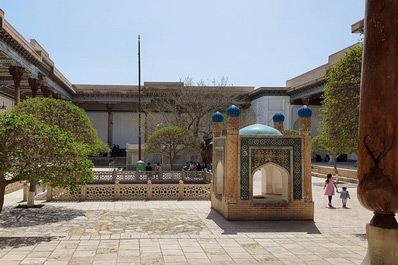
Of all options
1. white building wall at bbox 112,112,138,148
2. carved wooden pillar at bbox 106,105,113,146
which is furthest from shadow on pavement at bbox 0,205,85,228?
white building wall at bbox 112,112,138,148

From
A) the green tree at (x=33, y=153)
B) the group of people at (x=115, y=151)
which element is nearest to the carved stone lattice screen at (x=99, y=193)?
the green tree at (x=33, y=153)

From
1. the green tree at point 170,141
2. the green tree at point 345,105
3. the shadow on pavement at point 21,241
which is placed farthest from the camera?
the green tree at point 170,141

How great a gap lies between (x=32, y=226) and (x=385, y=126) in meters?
9.12

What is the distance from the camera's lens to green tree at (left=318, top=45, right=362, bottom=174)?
10.0m

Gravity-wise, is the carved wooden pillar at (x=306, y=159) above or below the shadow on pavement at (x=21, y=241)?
above

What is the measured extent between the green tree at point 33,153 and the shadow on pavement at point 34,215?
45.5 inches

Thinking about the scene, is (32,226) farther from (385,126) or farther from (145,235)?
(385,126)

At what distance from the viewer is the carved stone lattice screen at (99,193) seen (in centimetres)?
1394

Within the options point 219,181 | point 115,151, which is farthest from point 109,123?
point 219,181

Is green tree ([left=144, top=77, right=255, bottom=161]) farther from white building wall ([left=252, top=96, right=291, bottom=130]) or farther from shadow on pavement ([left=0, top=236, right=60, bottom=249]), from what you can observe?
shadow on pavement ([left=0, top=236, right=60, bottom=249])

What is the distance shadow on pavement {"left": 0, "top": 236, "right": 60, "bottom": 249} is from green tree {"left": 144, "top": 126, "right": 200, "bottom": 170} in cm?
1379

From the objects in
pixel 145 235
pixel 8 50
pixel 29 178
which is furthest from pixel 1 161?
pixel 8 50

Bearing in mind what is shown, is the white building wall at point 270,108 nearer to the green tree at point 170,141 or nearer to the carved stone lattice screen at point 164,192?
the green tree at point 170,141

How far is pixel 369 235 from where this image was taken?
2516 mm
